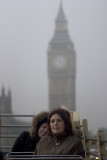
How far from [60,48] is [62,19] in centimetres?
641

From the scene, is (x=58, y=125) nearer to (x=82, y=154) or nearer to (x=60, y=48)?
(x=82, y=154)

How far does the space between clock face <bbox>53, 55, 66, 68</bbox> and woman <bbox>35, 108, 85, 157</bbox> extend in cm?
3051

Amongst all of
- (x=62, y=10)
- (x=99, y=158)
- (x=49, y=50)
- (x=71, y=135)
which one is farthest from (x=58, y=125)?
(x=49, y=50)

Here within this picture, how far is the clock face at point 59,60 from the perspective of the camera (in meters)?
34.8

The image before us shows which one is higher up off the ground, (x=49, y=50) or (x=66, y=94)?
(x=49, y=50)

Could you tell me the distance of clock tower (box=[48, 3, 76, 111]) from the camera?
107 feet

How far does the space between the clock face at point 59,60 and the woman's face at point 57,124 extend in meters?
30.5

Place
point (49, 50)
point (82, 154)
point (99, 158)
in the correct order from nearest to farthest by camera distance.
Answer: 1. point (99, 158)
2. point (82, 154)
3. point (49, 50)

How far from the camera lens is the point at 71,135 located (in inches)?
133

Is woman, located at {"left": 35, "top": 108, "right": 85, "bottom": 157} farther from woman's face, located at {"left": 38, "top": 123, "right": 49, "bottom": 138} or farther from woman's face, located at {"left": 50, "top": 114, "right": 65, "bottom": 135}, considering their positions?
woman's face, located at {"left": 38, "top": 123, "right": 49, "bottom": 138}

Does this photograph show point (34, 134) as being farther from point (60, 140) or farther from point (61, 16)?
point (61, 16)

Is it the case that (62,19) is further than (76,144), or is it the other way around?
(62,19)

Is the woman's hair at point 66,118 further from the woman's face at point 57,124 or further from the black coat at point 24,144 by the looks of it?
the black coat at point 24,144

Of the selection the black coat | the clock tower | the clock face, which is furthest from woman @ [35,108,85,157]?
the clock face
